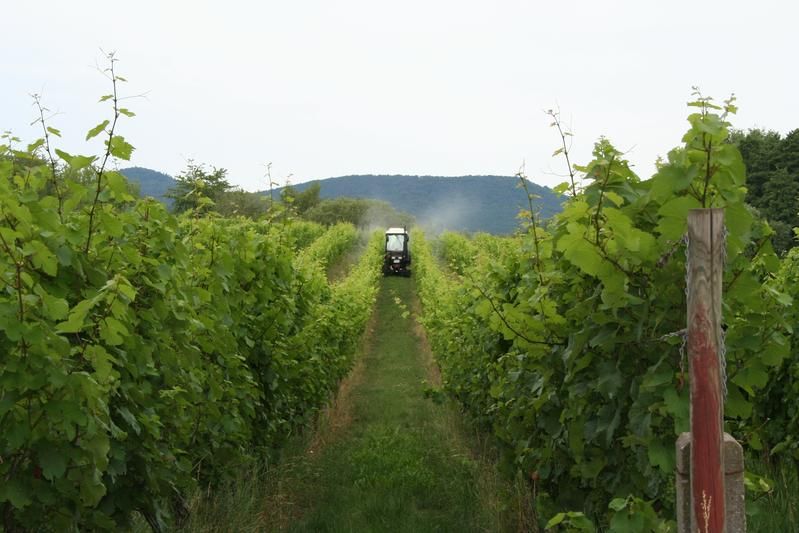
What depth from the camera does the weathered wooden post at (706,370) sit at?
212cm

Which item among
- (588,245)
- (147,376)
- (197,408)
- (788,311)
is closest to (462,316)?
(788,311)

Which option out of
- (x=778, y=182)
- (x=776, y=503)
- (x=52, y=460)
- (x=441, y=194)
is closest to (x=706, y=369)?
(x=52, y=460)

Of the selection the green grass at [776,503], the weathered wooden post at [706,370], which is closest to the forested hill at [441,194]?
the green grass at [776,503]

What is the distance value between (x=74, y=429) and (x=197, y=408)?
2.28 m

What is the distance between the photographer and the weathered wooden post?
6.97ft

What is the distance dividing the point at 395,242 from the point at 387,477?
3148 centimetres

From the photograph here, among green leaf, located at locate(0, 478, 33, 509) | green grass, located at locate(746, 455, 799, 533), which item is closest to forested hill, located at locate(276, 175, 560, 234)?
green grass, located at locate(746, 455, 799, 533)

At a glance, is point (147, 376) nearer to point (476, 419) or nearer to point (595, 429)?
point (595, 429)

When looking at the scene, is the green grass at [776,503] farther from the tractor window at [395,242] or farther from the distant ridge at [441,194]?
the distant ridge at [441,194]

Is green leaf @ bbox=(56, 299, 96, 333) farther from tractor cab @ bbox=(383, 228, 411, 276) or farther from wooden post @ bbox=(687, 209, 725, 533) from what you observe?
tractor cab @ bbox=(383, 228, 411, 276)

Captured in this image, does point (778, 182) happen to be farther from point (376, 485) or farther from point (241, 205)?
point (376, 485)

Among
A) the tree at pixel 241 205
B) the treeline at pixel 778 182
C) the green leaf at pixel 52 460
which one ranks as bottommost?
the green leaf at pixel 52 460

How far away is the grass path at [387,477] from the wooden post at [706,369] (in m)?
3.73

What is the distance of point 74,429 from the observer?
9.77 ft
